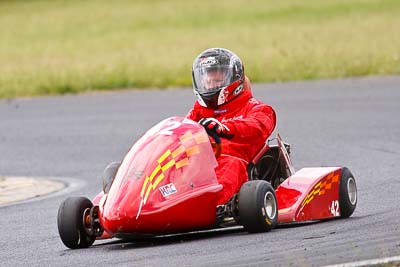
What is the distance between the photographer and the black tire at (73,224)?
794cm

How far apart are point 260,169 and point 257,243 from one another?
179 centimetres

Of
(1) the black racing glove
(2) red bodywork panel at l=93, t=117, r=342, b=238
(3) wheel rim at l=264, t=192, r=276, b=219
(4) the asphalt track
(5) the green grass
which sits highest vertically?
(1) the black racing glove

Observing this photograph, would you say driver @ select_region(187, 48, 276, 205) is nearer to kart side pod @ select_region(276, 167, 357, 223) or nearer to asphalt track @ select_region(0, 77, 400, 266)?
kart side pod @ select_region(276, 167, 357, 223)

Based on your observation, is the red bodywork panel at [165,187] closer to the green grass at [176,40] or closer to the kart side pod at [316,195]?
the kart side pod at [316,195]

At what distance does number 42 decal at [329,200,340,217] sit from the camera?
8773 mm

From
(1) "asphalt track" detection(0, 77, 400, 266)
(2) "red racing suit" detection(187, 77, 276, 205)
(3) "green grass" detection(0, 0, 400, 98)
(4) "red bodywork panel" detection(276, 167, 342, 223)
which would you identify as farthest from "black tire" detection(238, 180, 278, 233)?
(3) "green grass" detection(0, 0, 400, 98)

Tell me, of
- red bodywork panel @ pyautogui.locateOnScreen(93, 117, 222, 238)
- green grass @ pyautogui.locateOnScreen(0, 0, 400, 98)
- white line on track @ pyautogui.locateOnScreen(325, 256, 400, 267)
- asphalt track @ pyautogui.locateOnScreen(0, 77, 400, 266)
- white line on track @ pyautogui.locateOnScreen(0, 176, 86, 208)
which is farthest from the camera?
green grass @ pyautogui.locateOnScreen(0, 0, 400, 98)

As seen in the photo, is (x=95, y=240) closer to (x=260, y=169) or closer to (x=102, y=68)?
(x=260, y=169)

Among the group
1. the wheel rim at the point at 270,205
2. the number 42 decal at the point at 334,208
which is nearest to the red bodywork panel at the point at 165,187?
the wheel rim at the point at 270,205

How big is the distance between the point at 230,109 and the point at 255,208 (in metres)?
1.29

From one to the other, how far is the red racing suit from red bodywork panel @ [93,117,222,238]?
16cm

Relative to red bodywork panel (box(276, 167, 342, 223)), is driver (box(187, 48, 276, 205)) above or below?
above

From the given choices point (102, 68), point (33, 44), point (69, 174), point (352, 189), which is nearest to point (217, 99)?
point (352, 189)

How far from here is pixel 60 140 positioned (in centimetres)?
1647
